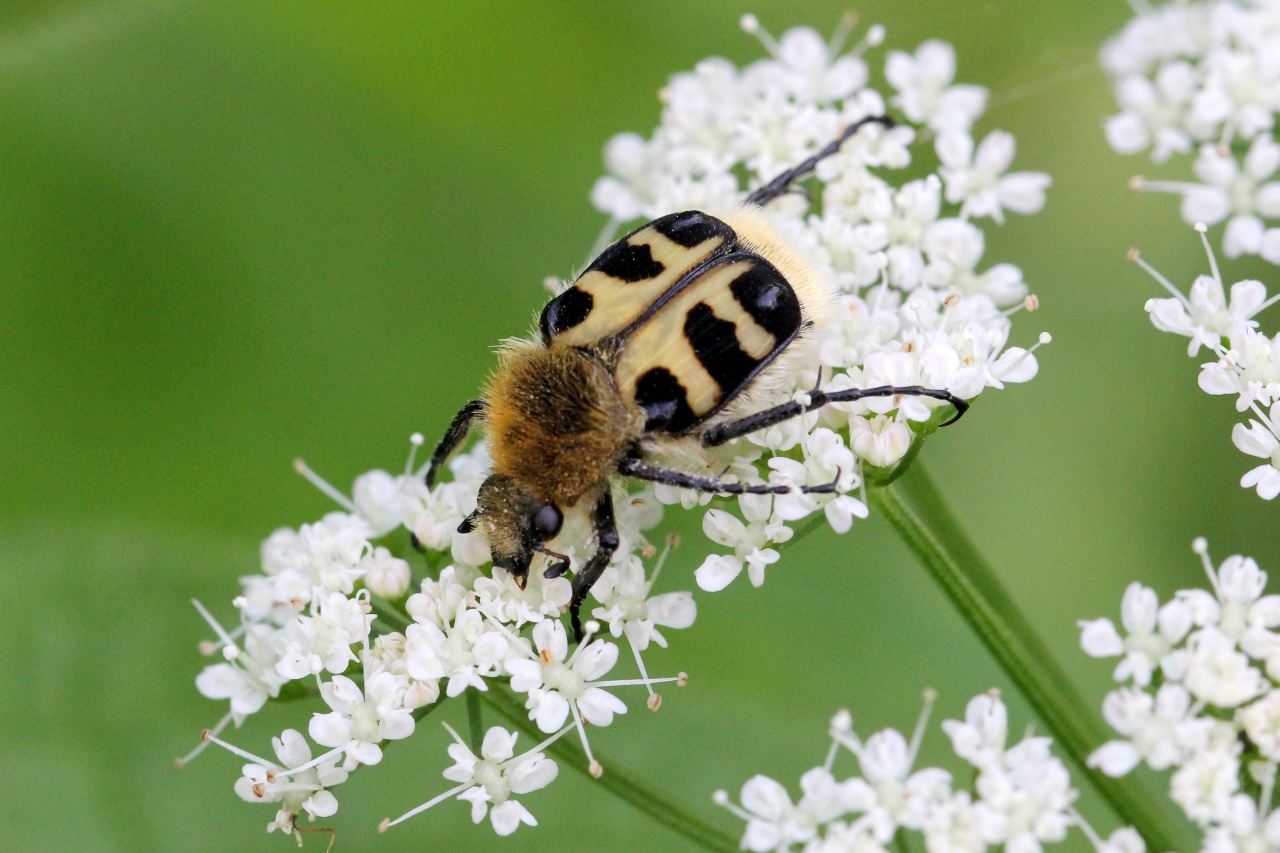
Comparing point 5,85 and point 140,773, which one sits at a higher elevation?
point 5,85

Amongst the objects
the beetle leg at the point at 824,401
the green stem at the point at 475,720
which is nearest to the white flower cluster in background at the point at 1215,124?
the beetle leg at the point at 824,401

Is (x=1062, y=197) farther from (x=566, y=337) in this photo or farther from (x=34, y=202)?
(x=34, y=202)

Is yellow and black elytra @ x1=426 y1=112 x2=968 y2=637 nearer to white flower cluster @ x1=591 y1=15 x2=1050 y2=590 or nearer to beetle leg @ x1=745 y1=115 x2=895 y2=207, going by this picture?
white flower cluster @ x1=591 y1=15 x2=1050 y2=590

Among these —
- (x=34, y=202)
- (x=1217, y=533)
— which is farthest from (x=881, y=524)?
(x=34, y=202)

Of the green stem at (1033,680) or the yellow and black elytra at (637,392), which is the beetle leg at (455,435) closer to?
the yellow and black elytra at (637,392)

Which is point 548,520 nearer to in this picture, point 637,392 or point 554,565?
point 554,565

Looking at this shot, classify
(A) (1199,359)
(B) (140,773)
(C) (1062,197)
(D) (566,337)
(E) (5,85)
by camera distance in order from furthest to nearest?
1. (C) (1062,197)
2. (A) (1199,359)
3. (E) (5,85)
4. (B) (140,773)
5. (D) (566,337)

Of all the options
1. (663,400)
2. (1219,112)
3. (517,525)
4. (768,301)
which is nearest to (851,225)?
(768,301)
